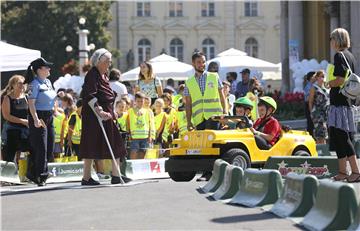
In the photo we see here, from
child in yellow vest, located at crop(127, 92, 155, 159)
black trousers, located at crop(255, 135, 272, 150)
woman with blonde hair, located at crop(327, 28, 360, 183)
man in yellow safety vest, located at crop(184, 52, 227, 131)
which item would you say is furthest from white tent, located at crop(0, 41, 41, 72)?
woman with blonde hair, located at crop(327, 28, 360, 183)

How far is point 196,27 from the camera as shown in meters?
95.6

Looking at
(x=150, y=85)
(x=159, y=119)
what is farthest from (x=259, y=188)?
(x=159, y=119)

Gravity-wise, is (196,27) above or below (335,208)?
above

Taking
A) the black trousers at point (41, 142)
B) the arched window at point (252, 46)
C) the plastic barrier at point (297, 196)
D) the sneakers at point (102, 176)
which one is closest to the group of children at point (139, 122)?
the sneakers at point (102, 176)

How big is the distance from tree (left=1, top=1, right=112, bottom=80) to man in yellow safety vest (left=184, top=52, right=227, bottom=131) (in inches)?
2630

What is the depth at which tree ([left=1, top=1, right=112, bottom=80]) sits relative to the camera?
82.4 m

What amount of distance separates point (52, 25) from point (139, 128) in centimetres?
6540

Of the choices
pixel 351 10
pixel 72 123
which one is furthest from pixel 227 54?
pixel 72 123

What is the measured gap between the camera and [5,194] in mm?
13648

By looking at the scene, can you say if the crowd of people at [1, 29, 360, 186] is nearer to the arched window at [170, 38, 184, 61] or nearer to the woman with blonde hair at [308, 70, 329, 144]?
the woman with blonde hair at [308, 70, 329, 144]

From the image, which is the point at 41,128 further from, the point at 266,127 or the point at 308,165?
the point at 308,165

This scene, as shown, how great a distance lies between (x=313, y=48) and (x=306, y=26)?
1085mm

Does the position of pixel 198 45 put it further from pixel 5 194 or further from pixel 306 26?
pixel 5 194

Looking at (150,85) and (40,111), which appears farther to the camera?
(150,85)
